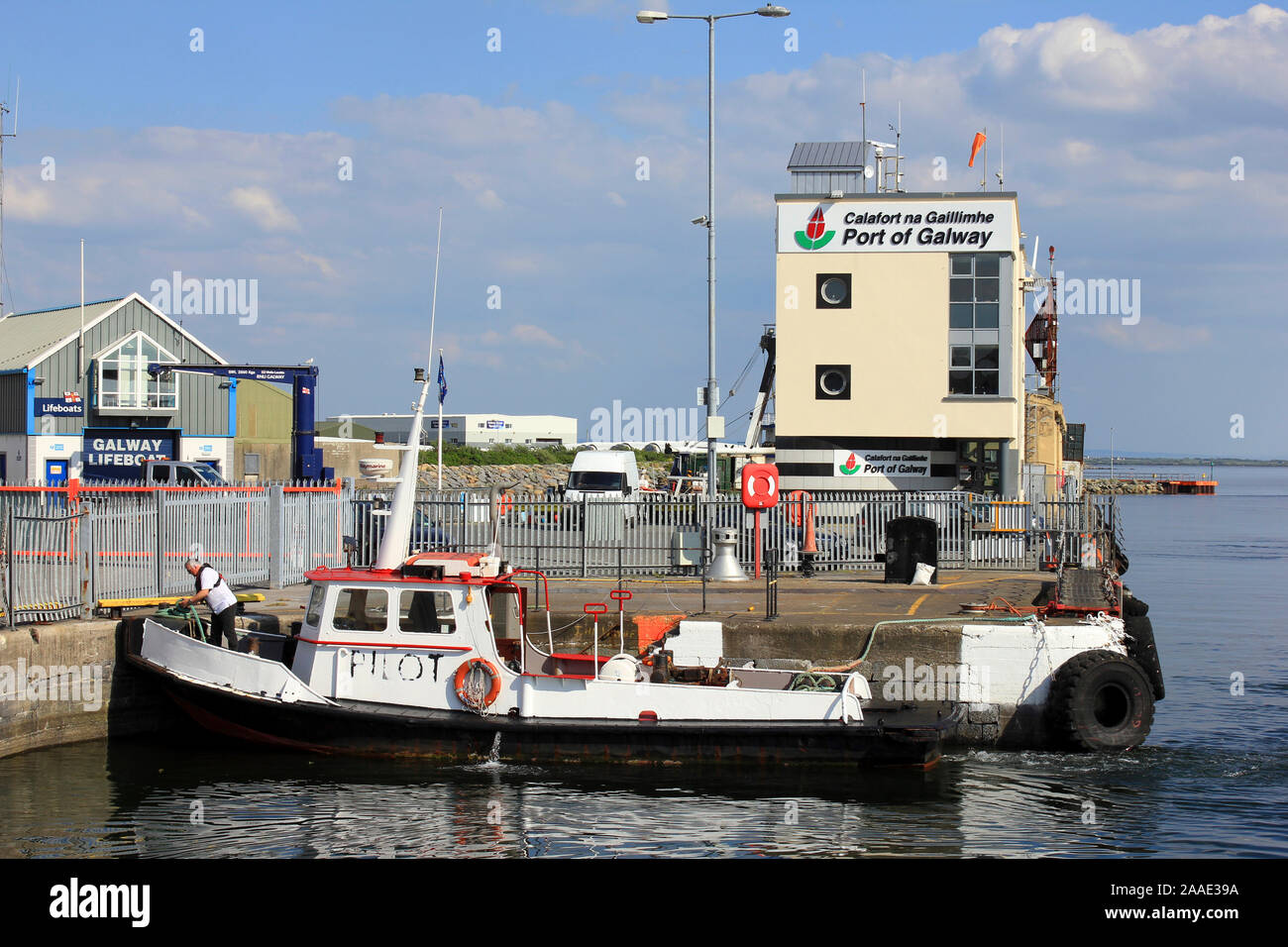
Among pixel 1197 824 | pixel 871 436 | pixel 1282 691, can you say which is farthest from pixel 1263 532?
pixel 1197 824

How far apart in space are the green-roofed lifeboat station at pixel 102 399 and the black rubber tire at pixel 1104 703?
3307 cm

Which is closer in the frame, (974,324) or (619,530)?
(619,530)

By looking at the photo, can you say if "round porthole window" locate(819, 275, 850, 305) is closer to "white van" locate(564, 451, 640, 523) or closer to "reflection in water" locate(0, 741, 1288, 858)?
"white van" locate(564, 451, 640, 523)

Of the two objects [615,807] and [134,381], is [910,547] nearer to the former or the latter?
[615,807]

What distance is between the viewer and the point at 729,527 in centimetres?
2420

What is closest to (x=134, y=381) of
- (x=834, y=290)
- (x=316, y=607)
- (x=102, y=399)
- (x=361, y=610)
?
(x=102, y=399)

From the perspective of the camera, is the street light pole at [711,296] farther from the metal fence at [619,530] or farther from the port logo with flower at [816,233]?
the port logo with flower at [816,233]

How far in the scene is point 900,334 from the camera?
39.3 metres

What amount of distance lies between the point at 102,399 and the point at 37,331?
5835 mm

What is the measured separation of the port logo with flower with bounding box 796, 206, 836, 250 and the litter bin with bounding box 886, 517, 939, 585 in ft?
60.9
